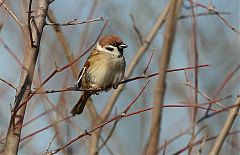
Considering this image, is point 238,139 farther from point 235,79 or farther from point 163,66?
point 163,66

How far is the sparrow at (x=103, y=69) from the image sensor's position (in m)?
4.04

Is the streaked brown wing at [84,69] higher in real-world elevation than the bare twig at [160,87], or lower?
higher

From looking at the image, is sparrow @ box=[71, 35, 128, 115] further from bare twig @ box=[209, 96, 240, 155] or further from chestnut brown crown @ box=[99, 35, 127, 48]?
bare twig @ box=[209, 96, 240, 155]

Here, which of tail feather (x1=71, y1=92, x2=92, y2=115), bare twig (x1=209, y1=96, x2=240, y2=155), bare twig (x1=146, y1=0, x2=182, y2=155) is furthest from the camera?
tail feather (x1=71, y1=92, x2=92, y2=115)

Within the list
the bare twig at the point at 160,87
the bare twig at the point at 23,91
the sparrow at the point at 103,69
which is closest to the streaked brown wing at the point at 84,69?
the sparrow at the point at 103,69

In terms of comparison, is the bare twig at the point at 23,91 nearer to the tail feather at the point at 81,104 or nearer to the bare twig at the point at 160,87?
the bare twig at the point at 160,87

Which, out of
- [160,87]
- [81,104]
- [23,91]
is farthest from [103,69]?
[160,87]

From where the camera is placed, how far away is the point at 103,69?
4133mm

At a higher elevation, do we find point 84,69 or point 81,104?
point 84,69

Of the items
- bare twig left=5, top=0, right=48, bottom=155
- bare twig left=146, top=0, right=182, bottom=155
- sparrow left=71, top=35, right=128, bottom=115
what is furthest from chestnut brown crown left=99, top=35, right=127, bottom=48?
bare twig left=146, top=0, right=182, bottom=155

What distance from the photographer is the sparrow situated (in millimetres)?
4043

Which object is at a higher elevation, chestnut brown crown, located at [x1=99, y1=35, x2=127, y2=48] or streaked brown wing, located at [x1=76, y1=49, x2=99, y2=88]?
chestnut brown crown, located at [x1=99, y1=35, x2=127, y2=48]

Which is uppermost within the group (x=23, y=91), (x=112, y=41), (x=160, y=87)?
(x=112, y=41)

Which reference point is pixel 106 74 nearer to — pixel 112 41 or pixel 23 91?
pixel 112 41
